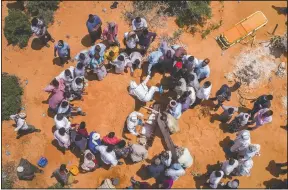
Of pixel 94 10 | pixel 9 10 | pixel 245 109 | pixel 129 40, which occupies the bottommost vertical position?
pixel 245 109

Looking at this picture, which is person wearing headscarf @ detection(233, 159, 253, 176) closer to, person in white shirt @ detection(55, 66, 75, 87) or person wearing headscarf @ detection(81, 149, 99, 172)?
person wearing headscarf @ detection(81, 149, 99, 172)

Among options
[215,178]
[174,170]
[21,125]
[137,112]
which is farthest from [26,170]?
[215,178]

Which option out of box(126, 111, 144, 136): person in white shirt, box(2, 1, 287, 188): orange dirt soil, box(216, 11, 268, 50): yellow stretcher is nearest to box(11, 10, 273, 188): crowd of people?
box(126, 111, 144, 136): person in white shirt

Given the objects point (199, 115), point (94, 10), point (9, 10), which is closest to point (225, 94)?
point (199, 115)

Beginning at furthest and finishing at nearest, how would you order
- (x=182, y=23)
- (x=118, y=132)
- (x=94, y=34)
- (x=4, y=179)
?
1. (x=182, y=23)
2. (x=94, y=34)
3. (x=118, y=132)
4. (x=4, y=179)

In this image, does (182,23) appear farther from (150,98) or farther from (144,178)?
→ (144,178)

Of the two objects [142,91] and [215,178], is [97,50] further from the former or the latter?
[215,178]

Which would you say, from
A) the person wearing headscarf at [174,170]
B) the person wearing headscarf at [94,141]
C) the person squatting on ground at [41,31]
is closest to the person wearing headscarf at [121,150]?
the person wearing headscarf at [94,141]
